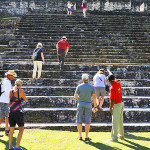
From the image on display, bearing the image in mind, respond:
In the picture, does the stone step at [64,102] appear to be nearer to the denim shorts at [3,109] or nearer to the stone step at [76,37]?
the denim shorts at [3,109]

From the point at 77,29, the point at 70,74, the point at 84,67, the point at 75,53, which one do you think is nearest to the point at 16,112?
the point at 70,74

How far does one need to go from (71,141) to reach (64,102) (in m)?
1.98

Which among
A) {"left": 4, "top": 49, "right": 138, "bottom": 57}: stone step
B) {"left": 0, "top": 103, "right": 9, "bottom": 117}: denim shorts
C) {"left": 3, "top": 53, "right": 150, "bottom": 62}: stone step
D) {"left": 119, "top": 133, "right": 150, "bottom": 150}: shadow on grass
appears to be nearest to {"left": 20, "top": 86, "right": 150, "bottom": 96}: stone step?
{"left": 0, "top": 103, "right": 9, "bottom": 117}: denim shorts

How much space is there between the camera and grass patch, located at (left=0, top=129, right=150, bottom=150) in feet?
15.4

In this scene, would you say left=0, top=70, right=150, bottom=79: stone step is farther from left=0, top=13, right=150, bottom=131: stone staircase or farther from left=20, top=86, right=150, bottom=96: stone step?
left=20, top=86, right=150, bottom=96: stone step

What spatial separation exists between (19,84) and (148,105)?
159 inches

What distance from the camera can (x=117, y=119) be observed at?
519 cm

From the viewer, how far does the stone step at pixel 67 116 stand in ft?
20.7

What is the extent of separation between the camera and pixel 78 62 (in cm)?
1027

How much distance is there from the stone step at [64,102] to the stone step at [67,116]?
1.59 ft

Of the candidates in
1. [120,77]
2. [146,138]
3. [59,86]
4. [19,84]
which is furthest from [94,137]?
[120,77]

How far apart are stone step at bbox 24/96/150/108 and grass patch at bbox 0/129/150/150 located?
125cm

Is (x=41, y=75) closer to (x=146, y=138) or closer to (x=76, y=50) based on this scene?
(x=76, y=50)

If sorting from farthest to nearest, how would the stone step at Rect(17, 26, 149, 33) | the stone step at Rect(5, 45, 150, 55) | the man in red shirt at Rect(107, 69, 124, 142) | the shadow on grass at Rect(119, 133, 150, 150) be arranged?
the stone step at Rect(17, 26, 149, 33), the stone step at Rect(5, 45, 150, 55), the man in red shirt at Rect(107, 69, 124, 142), the shadow on grass at Rect(119, 133, 150, 150)
